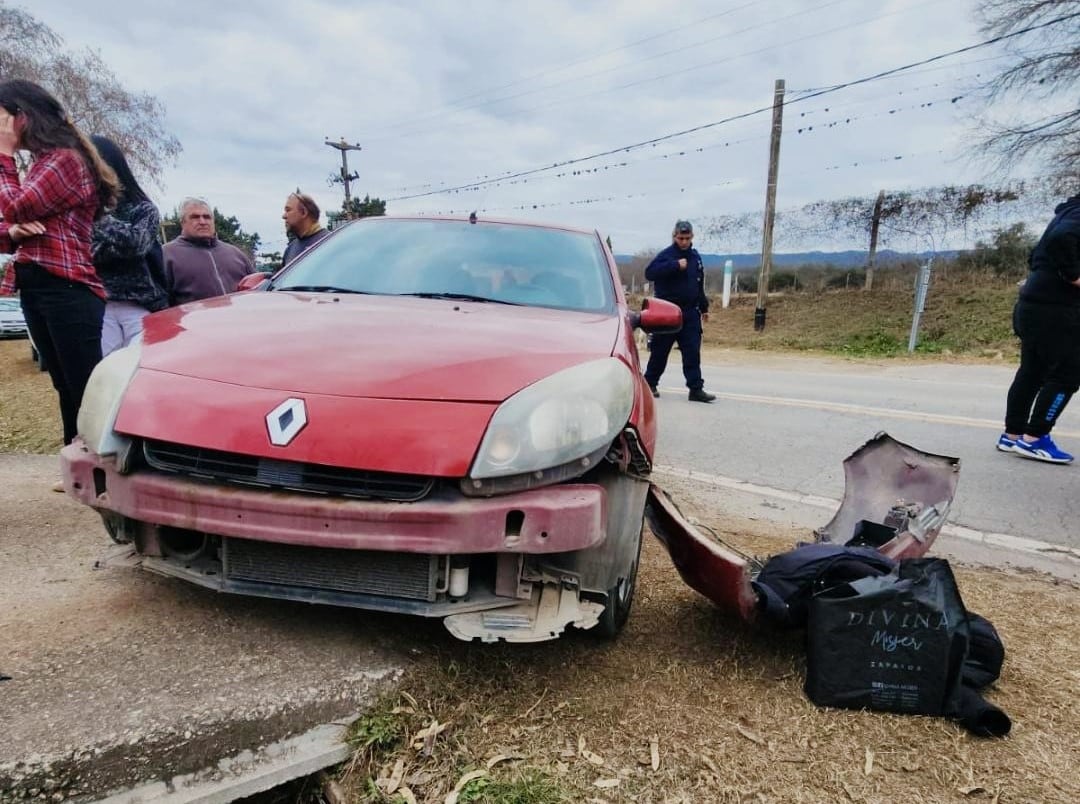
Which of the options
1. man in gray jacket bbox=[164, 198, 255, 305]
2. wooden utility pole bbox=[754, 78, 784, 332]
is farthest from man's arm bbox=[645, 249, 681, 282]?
wooden utility pole bbox=[754, 78, 784, 332]

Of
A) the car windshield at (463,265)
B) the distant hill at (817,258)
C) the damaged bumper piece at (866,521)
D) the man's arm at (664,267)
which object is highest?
→ the distant hill at (817,258)

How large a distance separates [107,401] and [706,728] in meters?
1.83

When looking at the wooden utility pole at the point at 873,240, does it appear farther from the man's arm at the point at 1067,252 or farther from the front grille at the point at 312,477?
the front grille at the point at 312,477

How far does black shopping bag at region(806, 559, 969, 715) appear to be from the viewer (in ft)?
5.98

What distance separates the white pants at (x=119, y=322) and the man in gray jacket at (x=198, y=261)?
741 millimetres

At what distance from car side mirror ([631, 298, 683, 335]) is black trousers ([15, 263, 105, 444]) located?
7.89 ft

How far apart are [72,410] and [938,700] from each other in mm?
3644

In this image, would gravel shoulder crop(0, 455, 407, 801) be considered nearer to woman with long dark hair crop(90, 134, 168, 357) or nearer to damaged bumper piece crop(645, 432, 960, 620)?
damaged bumper piece crop(645, 432, 960, 620)

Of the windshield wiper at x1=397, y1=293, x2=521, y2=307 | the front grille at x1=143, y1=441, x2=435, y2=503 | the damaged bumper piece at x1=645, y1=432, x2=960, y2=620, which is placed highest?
the windshield wiper at x1=397, y1=293, x2=521, y2=307

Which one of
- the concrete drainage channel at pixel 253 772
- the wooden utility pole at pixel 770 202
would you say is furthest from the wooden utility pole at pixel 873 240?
the concrete drainage channel at pixel 253 772

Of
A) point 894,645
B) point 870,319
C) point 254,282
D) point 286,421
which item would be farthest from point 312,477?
point 870,319

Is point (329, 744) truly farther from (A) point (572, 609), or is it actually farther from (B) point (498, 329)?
(B) point (498, 329)

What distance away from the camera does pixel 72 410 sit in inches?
125

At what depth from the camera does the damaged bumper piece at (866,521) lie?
2.08 metres
